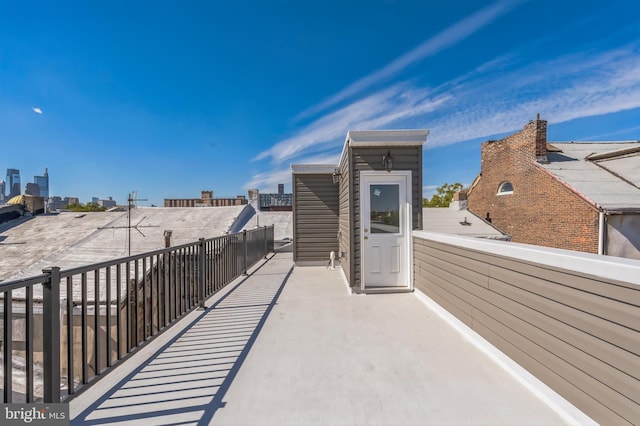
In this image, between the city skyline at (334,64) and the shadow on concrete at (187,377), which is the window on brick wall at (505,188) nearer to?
the city skyline at (334,64)

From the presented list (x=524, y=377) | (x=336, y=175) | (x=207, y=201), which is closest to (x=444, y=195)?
(x=207, y=201)

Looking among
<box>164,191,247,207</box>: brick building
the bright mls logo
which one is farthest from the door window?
<box>164,191,247,207</box>: brick building

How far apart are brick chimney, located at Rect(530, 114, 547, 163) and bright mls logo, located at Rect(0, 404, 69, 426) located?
13.1m

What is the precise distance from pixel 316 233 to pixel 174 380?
4.64 metres

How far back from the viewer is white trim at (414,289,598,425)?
1.47m

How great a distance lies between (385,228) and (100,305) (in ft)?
15.3

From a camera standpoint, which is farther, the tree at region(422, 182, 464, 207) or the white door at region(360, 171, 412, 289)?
the tree at region(422, 182, 464, 207)

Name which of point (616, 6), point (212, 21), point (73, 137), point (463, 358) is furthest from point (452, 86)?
point (73, 137)

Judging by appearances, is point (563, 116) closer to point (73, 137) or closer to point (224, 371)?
point (224, 371)

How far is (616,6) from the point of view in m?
7.23

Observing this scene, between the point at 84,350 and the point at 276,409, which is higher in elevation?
the point at 84,350

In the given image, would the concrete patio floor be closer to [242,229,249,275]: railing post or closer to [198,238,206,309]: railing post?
[198,238,206,309]: railing post

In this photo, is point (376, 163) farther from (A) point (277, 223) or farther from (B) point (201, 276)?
(A) point (277, 223)

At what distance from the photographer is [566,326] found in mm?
1543
